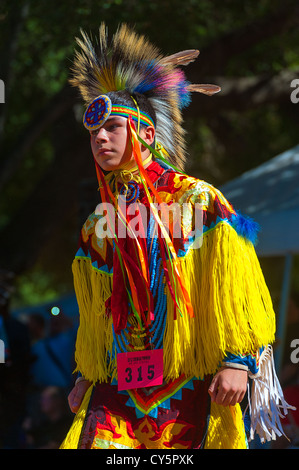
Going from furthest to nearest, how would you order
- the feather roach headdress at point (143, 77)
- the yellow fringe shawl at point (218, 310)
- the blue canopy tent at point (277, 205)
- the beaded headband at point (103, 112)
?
the blue canopy tent at point (277, 205), the feather roach headdress at point (143, 77), the beaded headband at point (103, 112), the yellow fringe shawl at point (218, 310)

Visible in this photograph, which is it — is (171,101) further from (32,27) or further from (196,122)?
(196,122)

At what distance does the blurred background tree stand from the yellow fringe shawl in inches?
48.1

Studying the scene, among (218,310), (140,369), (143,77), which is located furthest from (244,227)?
(143,77)

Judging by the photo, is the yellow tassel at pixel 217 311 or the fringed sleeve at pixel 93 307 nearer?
the yellow tassel at pixel 217 311

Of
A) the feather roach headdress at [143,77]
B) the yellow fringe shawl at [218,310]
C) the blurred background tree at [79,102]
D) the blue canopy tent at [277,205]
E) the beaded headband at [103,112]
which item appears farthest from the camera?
the blurred background tree at [79,102]

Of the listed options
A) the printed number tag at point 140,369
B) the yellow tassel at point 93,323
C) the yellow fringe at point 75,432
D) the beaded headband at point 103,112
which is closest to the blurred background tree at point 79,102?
the beaded headband at point 103,112

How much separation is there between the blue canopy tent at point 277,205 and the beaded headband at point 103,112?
2955mm

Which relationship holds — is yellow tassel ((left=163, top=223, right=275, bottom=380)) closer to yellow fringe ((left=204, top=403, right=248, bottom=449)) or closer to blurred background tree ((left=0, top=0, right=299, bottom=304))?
yellow fringe ((left=204, top=403, right=248, bottom=449))

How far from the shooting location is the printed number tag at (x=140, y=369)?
250 cm

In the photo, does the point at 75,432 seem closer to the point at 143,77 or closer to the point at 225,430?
the point at 225,430

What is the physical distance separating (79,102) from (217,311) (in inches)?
159

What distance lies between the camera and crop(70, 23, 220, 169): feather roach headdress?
2.80m

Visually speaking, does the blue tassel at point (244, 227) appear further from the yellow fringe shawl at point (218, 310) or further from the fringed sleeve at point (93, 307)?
the fringed sleeve at point (93, 307)

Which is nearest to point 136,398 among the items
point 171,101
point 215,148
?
point 171,101
